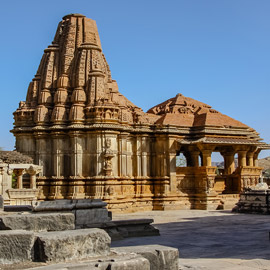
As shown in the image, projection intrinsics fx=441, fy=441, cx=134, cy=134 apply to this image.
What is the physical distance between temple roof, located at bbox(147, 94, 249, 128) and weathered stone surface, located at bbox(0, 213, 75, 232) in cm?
1964

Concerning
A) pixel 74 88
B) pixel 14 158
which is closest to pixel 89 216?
pixel 14 158

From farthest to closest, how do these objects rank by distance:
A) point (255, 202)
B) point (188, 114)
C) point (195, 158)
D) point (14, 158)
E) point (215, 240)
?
point (188, 114) → point (195, 158) → point (14, 158) → point (255, 202) → point (215, 240)

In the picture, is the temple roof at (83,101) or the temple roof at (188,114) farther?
the temple roof at (188,114)

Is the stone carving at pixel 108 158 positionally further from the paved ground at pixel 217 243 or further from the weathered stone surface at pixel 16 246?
the weathered stone surface at pixel 16 246

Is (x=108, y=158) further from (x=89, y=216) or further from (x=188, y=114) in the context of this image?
(x=89, y=216)

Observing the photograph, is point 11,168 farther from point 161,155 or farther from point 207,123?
point 207,123

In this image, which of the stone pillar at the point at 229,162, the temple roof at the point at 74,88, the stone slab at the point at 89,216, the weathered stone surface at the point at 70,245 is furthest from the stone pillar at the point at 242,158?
the weathered stone surface at the point at 70,245

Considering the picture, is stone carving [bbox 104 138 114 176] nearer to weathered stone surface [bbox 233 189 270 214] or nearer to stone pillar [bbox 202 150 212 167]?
stone pillar [bbox 202 150 212 167]

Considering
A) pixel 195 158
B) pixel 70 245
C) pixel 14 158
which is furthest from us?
pixel 195 158

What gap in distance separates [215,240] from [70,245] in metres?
6.93

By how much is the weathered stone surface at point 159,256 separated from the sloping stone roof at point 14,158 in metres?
17.2

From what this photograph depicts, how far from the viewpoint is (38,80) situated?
2594 centimetres

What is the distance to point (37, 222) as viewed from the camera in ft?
21.6

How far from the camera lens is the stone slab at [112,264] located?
5.02m
